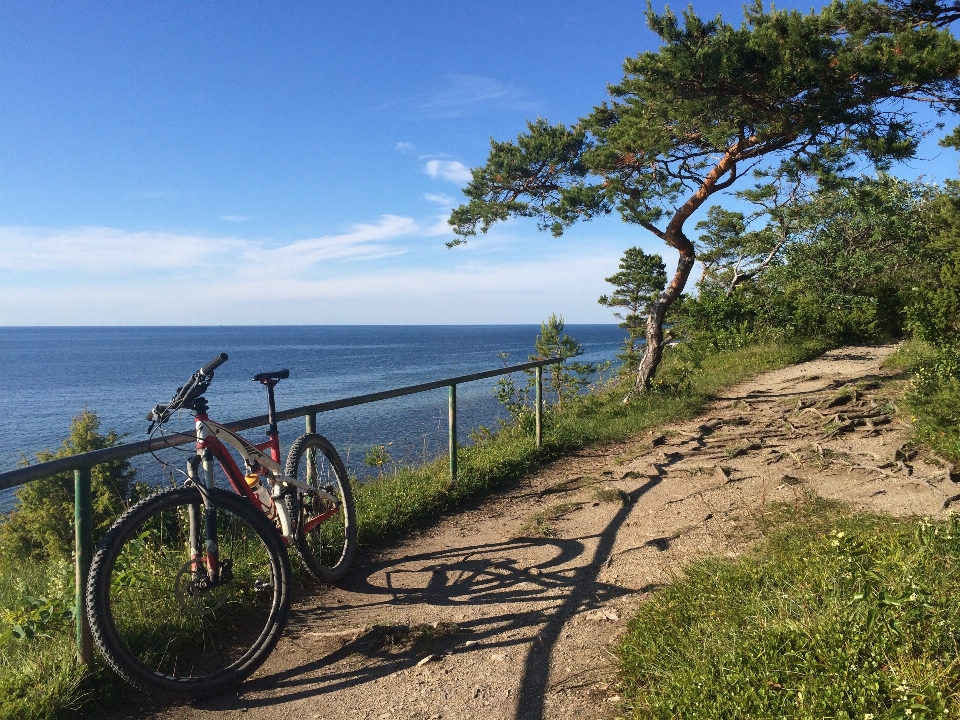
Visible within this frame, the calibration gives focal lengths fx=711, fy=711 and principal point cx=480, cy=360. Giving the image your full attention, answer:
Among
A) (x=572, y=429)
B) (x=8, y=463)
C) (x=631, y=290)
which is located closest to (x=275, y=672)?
(x=572, y=429)

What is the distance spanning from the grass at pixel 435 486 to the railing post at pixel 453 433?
0.10 meters

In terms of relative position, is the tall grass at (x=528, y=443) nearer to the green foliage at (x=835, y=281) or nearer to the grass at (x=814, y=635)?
the grass at (x=814, y=635)

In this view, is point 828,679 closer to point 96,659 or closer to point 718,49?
point 96,659

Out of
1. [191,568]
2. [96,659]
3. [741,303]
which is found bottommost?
[96,659]

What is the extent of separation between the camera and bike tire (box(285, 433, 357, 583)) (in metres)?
4.50

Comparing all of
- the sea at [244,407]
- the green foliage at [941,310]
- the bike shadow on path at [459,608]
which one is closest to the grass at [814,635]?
the bike shadow on path at [459,608]

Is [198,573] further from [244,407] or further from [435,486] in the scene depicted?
[244,407]

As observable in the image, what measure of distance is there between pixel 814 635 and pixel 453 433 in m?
4.24

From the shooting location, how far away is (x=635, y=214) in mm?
11438

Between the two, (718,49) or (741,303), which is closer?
(718,49)

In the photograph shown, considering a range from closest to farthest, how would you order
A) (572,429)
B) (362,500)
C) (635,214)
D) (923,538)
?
(923,538), (362,500), (572,429), (635,214)

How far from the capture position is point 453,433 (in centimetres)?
673

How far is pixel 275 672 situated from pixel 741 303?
58.5 feet

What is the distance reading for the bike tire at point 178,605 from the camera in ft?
10.3
